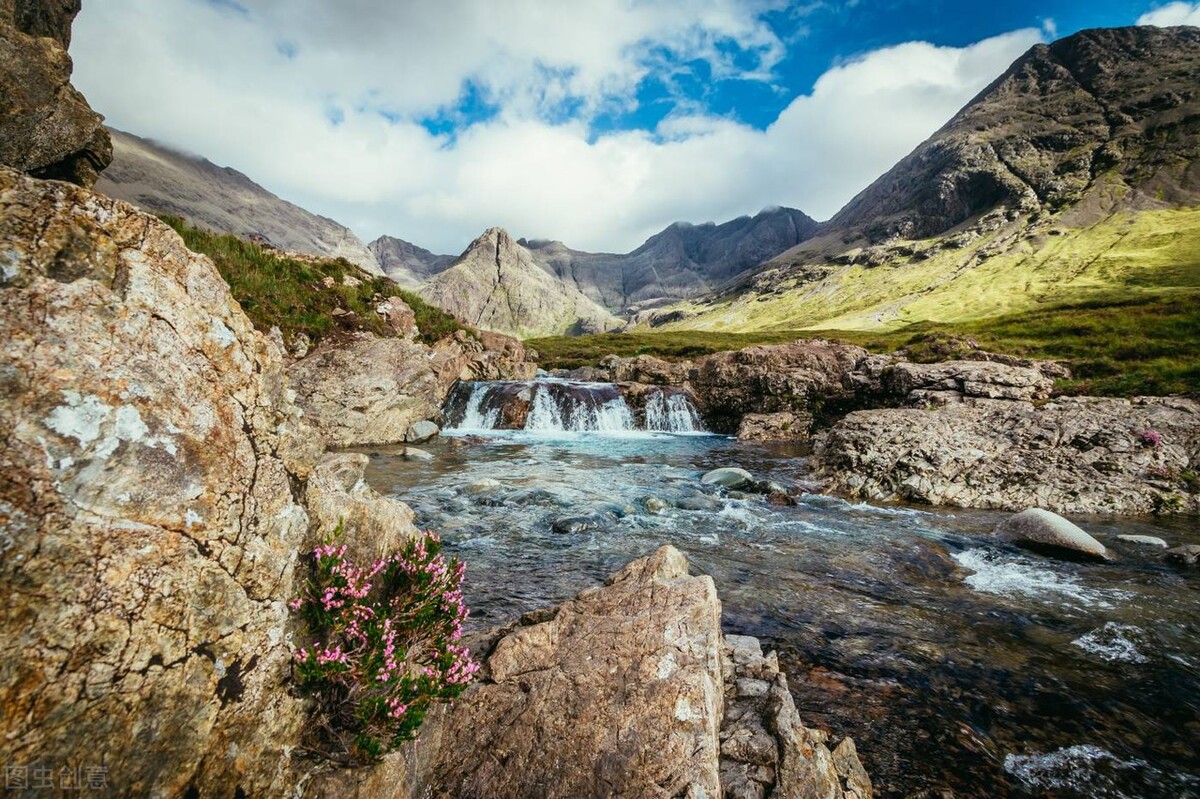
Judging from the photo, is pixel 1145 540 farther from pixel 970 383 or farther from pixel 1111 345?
pixel 1111 345

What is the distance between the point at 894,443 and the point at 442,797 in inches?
786

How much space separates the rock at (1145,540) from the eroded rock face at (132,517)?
61.0 ft

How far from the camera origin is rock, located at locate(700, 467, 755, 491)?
62.1ft

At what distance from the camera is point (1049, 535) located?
1227 centimetres

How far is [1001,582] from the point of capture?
1044cm

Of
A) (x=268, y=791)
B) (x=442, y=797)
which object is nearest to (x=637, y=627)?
(x=442, y=797)

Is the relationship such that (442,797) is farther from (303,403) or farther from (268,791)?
(303,403)

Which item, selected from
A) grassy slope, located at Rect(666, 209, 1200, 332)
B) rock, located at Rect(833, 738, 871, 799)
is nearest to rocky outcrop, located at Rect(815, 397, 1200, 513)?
rock, located at Rect(833, 738, 871, 799)

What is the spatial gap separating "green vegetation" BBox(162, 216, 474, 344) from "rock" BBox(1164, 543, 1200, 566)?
1211 inches

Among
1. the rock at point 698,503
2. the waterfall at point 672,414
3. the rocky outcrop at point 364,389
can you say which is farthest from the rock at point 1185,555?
the rocky outcrop at point 364,389

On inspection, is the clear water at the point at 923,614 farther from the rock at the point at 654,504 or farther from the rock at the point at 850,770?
the rock at the point at 850,770

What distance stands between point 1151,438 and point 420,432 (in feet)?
103

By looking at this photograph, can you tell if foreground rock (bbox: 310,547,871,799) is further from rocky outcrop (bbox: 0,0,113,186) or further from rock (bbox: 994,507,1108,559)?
rocky outcrop (bbox: 0,0,113,186)

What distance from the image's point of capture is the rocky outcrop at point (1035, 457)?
16.2 metres
